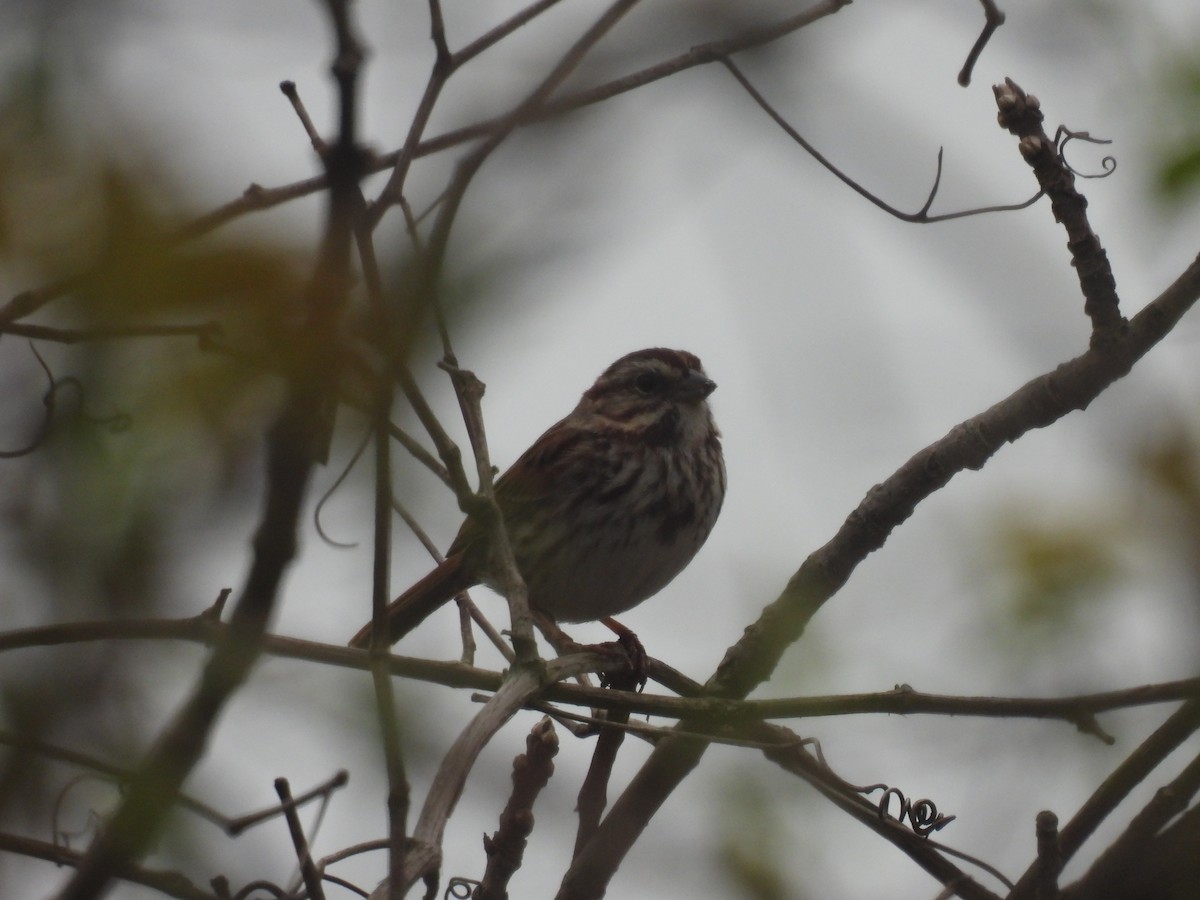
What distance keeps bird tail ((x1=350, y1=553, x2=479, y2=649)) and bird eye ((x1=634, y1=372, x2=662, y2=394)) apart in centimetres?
106

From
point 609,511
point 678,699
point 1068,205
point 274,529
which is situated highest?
point 609,511

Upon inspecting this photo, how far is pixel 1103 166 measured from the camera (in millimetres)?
3385

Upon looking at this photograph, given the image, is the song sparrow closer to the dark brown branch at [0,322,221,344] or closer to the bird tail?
the bird tail

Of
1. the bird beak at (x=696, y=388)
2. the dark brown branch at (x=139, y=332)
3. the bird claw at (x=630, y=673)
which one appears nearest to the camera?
the dark brown branch at (x=139, y=332)

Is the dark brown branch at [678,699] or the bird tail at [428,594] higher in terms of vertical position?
the bird tail at [428,594]

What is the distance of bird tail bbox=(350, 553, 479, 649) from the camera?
18.6ft

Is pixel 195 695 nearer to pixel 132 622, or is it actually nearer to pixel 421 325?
pixel 421 325

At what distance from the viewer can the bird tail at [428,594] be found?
5676mm

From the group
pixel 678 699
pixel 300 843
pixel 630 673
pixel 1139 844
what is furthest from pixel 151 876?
pixel 630 673

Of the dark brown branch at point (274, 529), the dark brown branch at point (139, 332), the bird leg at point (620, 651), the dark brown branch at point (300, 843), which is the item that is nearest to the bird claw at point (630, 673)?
the bird leg at point (620, 651)

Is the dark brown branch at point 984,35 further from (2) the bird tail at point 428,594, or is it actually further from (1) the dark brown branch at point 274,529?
(2) the bird tail at point 428,594

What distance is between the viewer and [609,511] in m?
5.59

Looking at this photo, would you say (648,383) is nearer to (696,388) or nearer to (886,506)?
(696,388)

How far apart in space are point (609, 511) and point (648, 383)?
0.71 meters
